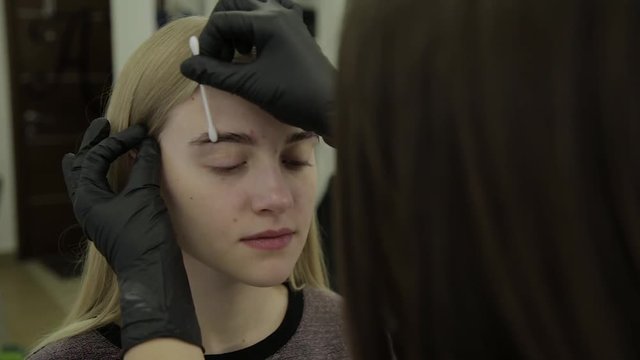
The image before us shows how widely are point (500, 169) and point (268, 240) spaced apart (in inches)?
20.3

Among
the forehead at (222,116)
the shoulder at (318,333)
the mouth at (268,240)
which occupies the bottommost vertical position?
the shoulder at (318,333)

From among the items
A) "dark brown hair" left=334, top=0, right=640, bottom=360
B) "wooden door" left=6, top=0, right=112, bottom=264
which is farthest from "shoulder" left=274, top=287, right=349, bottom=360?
"wooden door" left=6, top=0, right=112, bottom=264

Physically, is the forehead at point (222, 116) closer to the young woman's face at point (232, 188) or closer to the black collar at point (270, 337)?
the young woman's face at point (232, 188)

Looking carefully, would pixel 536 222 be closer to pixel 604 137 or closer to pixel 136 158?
pixel 604 137

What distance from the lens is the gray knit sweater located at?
3.25 feet

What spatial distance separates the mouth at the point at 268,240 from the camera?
97cm

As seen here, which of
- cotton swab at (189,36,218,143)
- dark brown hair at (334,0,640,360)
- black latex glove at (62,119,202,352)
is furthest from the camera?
cotton swab at (189,36,218,143)

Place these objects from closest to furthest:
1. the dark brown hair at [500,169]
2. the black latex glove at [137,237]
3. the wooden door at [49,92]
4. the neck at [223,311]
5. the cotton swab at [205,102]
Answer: the dark brown hair at [500,169] < the black latex glove at [137,237] < the cotton swab at [205,102] < the neck at [223,311] < the wooden door at [49,92]

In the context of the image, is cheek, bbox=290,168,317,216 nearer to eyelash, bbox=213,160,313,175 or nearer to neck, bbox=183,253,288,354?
eyelash, bbox=213,160,313,175

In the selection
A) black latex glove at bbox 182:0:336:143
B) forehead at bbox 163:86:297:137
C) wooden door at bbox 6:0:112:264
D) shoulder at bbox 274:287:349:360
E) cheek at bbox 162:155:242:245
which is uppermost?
black latex glove at bbox 182:0:336:143

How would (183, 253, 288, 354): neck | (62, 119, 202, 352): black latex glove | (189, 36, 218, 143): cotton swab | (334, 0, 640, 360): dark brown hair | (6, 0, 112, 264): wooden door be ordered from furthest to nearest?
(6, 0, 112, 264): wooden door < (183, 253, 288, 354): neck < (189, 36, 218, 143): cotton swab < (62, 119, 202, 352): black latex glove < (334, 0, 640, 360): dark brown hair

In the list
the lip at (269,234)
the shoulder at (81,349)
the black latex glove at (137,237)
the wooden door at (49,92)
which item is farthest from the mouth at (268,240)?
the wooden door at (49,92)

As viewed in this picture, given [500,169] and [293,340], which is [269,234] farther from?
[500,169]

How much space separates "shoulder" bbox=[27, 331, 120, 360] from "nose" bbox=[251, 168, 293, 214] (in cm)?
28
